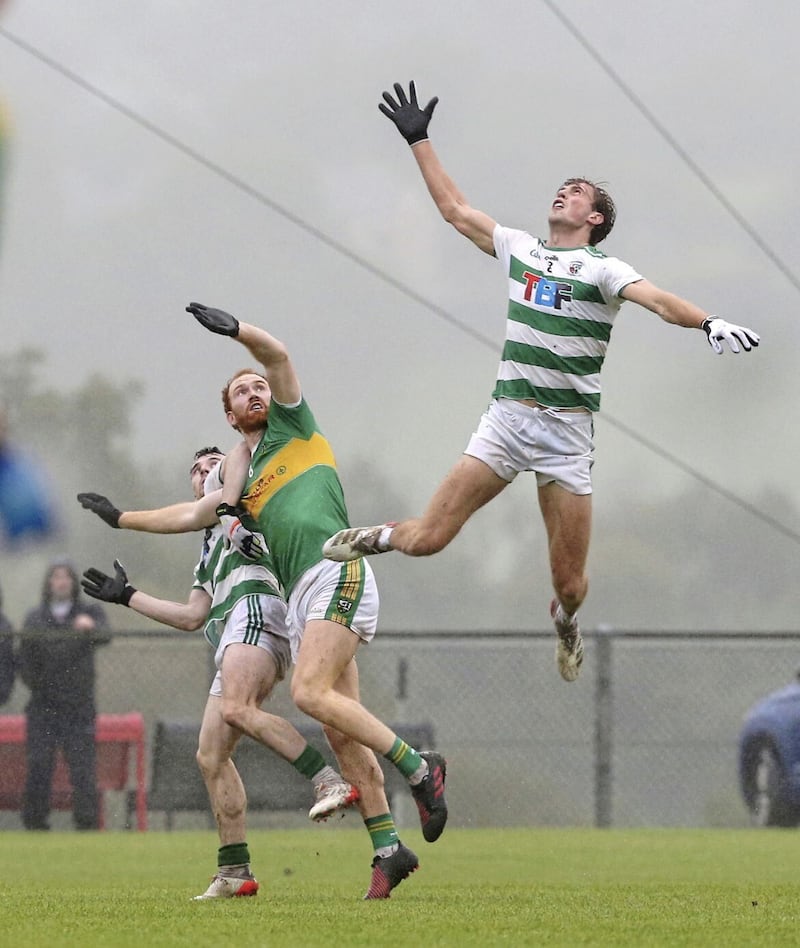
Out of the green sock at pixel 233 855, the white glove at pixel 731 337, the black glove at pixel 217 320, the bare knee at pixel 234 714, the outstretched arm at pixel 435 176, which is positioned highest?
the outstretched arm at pixel 435 176

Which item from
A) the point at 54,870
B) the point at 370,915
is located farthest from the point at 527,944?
the point at 54,870

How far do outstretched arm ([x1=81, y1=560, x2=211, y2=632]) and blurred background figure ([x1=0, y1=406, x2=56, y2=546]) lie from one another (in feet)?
34.3

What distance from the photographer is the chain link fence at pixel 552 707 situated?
1432 cm

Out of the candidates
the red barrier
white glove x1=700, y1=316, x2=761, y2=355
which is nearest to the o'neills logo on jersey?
white glove x1=700, y1=316, x2=761, y2=355

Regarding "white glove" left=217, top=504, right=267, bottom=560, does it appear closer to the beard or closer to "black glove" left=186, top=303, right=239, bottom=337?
the beard

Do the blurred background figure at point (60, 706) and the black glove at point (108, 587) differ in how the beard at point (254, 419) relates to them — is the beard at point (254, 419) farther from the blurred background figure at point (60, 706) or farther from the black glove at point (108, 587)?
the blurred background figure at point (60, 706)

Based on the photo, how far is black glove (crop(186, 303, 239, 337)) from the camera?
7203 mm

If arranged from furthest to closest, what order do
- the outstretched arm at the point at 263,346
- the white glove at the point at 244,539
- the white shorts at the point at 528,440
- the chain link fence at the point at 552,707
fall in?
the chain link fence at the point at 552,707, the white glove at the point at 244,539, the white shorts at the point at 528,440, the outstretched arm at the point at 263,346

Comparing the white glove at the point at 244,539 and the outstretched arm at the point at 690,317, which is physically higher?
the outstretched arm at the point at 690,317

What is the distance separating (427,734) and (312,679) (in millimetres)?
6642

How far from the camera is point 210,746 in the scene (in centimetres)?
775

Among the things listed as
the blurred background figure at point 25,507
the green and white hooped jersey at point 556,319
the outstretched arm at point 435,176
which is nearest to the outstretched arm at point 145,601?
the green and white hooped jersey at point 556,319

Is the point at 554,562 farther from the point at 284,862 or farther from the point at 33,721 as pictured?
the point at 33,721

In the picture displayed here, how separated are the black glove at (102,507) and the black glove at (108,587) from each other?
0.19m
